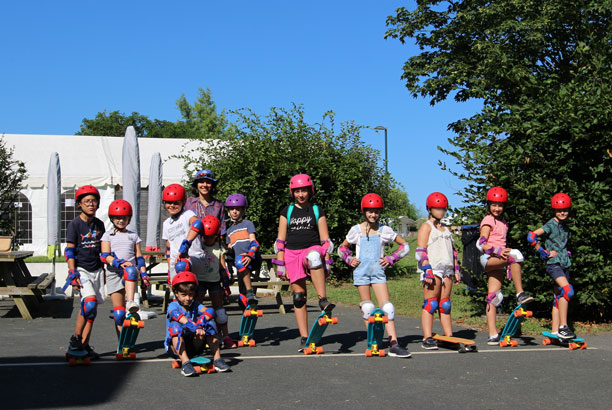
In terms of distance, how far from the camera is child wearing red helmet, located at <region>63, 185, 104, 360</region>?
681cm

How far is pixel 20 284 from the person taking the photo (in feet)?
38.8

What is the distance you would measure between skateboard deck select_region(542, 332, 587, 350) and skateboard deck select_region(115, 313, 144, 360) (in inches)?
195

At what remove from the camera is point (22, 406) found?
490 centimetres

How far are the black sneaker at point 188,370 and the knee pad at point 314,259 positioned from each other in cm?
183

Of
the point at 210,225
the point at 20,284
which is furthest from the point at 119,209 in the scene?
the point at 20,284

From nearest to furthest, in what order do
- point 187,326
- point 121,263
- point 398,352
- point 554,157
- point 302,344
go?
point 187,326 < point 121,263 < point 398,352 < point 302,344 < point 554,157

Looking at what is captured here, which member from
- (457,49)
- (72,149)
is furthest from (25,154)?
(457,49)

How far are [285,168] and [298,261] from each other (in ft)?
28.4

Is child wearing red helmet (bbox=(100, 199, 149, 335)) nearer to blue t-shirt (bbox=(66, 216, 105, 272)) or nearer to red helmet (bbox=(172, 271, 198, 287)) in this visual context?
blue t-shirt (bbox=(66, 216, 105, 272))

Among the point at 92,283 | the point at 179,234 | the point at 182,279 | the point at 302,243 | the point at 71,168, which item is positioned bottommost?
the point at 92,283

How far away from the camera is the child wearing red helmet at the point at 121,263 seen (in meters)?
6.85

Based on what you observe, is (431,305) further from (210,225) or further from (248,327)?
(210,225)

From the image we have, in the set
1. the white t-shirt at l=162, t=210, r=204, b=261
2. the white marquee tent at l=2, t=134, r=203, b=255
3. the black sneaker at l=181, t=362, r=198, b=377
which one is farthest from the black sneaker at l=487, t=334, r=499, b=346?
the white marquee tent at l=2, t=134, r=203, b=255

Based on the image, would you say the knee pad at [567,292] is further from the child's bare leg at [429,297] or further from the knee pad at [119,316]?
the knee pad at [119,316]
